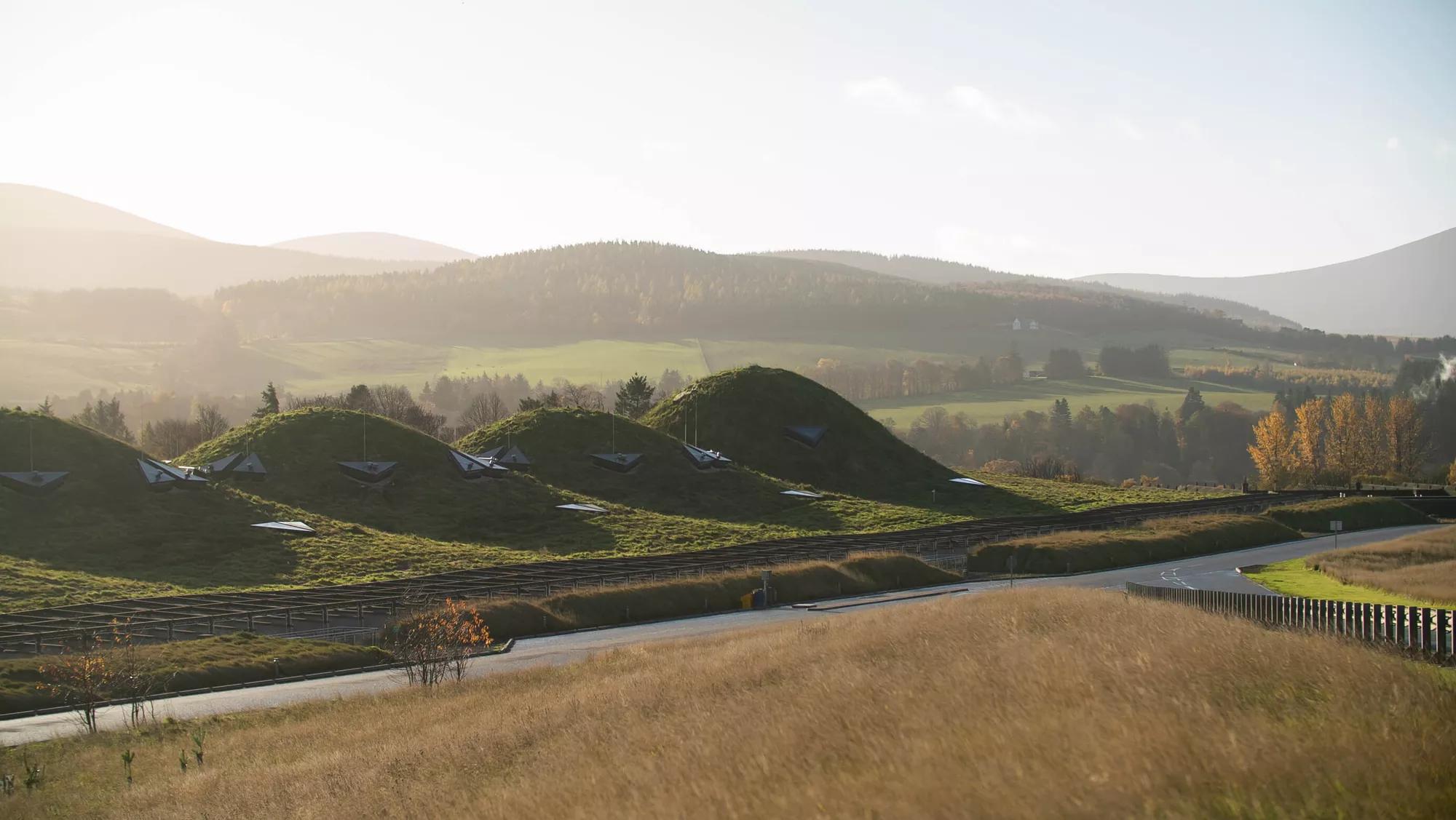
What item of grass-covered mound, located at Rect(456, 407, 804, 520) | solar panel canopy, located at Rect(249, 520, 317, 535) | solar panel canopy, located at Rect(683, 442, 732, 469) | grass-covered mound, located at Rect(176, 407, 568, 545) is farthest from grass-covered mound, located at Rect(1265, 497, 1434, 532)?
solar panel canopy, located at Rect(249, 520, 317, 535)

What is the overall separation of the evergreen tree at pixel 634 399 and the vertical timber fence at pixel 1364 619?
11492cm

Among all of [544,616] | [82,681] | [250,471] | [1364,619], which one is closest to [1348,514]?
[544,616]

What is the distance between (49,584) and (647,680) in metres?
44.7

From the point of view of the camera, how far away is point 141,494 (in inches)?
2886

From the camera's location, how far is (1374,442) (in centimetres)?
14700

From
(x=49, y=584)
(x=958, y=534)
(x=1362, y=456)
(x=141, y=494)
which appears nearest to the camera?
(x=49, y=584)

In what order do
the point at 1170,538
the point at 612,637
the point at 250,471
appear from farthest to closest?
1. the point at 250,471
2. the point at 1170,538
3. the point at 612,637

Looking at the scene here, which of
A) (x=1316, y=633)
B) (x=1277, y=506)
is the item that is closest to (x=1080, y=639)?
(x=1316, y=633)

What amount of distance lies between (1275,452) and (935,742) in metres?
153

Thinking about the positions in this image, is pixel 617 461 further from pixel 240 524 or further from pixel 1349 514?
pixel 1349 514

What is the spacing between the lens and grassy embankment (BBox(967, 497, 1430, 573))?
70.5 meters

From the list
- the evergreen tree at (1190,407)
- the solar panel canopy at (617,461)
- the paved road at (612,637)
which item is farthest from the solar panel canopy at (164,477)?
the evergreen tree at (1190,407)

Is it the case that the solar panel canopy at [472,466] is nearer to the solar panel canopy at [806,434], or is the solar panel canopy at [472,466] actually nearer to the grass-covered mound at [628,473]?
the grass-covered mound at [628,473]

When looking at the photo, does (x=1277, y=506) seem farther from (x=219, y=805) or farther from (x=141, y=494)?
(x=219, y=805)
